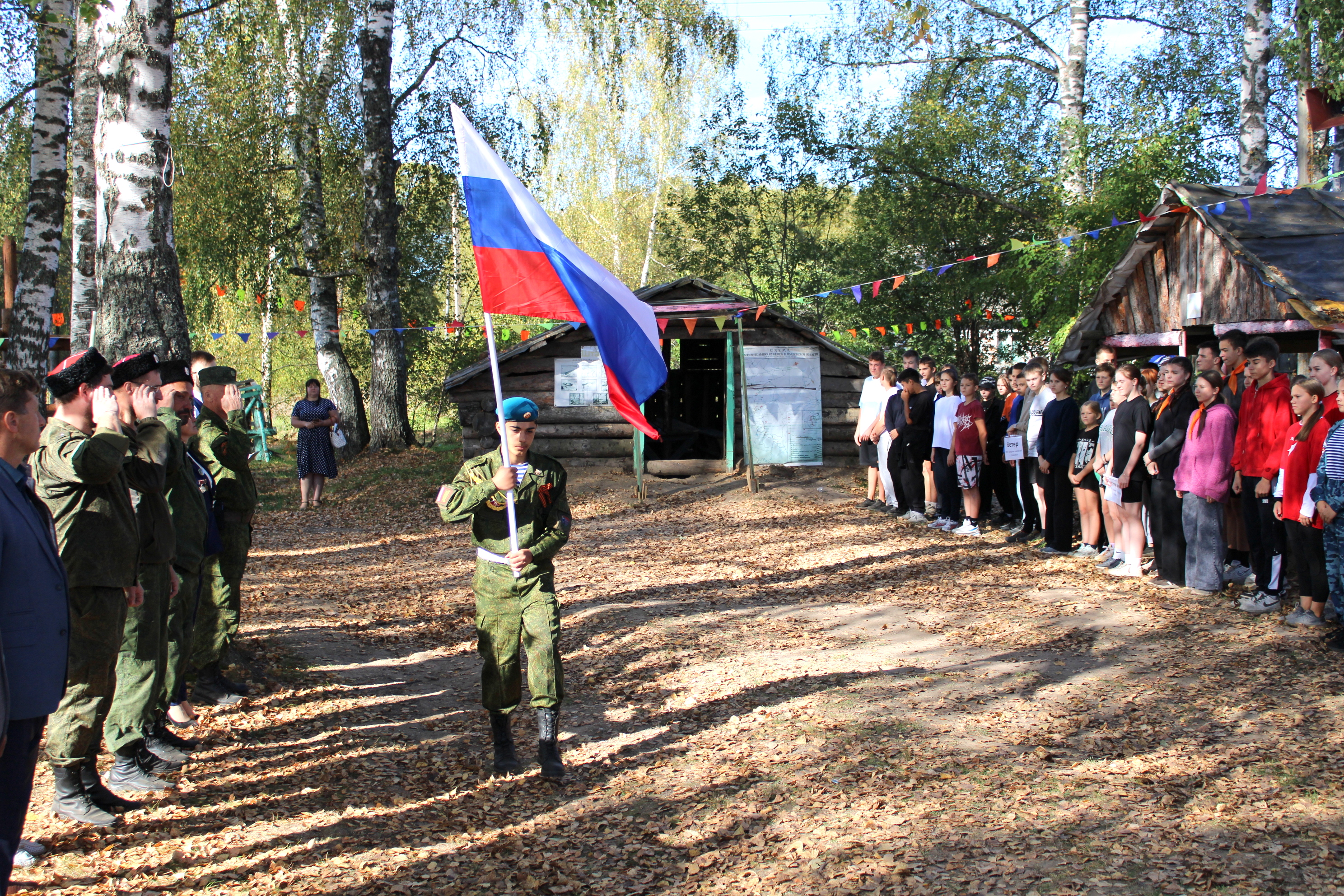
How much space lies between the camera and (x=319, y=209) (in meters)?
18.4

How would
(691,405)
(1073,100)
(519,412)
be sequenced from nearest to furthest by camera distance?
(519,412)
(1073,100)
(691,405)

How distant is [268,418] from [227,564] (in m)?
24.9

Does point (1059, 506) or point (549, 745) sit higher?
point (1059, 506)

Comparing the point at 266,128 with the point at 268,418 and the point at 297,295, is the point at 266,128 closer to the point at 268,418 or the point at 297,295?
the point at 297,295

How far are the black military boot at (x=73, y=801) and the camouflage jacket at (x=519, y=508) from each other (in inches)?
76.8

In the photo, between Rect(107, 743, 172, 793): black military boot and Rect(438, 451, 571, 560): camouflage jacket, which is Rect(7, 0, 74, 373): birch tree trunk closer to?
Rect(107, 743, 172, 793): black military boot

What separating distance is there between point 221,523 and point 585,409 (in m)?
10.7

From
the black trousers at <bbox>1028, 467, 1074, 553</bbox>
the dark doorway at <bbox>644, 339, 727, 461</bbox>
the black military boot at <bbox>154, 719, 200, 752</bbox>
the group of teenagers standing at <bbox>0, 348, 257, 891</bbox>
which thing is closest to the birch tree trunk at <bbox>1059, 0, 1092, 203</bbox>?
the dark doorway at <bbox>644, 339, 727, 461</bbox>

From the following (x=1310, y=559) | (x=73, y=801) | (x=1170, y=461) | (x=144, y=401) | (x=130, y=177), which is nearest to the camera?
(x=73, y=801)

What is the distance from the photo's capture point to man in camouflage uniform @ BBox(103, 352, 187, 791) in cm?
455

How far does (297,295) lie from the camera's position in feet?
82.5

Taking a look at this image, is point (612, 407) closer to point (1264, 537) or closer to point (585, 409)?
point (585, 409)

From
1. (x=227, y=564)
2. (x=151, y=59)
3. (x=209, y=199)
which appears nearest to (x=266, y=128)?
(x=209, y=199)

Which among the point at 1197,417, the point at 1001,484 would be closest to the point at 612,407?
the point at 1001,484
